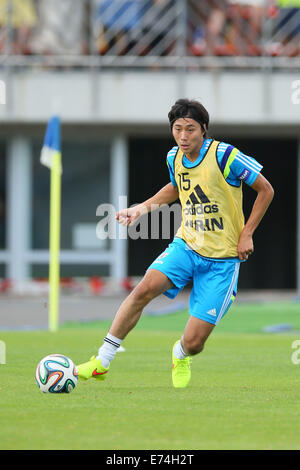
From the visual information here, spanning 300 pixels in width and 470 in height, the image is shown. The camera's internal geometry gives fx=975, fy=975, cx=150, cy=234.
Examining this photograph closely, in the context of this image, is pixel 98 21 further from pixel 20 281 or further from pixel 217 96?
pixel 20 281

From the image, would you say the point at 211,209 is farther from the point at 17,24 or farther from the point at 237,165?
the point at 17,24

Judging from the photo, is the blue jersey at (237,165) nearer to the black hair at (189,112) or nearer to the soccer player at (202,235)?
the soccer player at (202,235)

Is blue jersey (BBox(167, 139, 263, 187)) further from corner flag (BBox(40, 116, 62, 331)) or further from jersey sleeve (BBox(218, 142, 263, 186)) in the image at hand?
corner flag (BBox(40, 116, 62, 331))

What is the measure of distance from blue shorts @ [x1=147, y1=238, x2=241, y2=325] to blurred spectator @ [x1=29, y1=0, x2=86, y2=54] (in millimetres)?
17178

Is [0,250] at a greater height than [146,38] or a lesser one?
lesser

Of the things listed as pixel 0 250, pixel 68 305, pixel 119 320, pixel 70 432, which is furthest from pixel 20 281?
pixel 70 432

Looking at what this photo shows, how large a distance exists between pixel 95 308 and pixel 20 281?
4.92m

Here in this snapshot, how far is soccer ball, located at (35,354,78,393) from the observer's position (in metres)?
7.50

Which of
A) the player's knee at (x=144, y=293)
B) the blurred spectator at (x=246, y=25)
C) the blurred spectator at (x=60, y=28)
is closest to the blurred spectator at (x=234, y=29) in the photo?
the blurred spectator at (x=246, y=25)

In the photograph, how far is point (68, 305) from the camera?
20891 millimetres

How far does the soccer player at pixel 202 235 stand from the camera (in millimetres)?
7773

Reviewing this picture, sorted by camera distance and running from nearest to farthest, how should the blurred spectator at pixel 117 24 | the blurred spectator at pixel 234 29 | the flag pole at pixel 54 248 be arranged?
the flag pole at pixel 54 248, the blurred spectator at pixel 234 29, the blurred spectator at pixel 117 24

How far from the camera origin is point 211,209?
7.88 m

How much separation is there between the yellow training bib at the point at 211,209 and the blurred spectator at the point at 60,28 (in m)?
17.0
